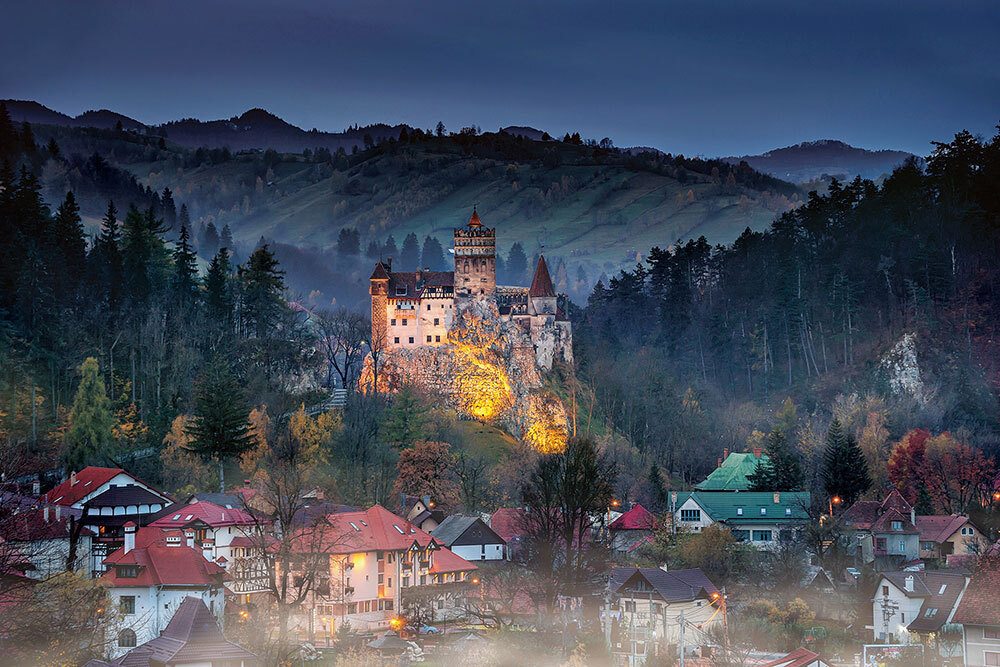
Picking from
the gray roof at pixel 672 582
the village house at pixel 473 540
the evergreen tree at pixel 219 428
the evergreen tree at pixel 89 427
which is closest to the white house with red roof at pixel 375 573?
the village house at pixel 473 540

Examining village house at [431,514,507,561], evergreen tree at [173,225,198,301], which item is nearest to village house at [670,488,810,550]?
village house at [431,514,507,561]

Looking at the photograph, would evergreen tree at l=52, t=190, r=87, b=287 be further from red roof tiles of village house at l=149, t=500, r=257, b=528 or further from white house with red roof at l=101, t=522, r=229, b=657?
white house with red roof at l=101, t=522, r=229, b=657

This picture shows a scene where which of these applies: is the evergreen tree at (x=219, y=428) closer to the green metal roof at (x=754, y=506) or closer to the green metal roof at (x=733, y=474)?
the green metal roof at (x=754, y=506)

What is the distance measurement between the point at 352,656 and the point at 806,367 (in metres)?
75.8


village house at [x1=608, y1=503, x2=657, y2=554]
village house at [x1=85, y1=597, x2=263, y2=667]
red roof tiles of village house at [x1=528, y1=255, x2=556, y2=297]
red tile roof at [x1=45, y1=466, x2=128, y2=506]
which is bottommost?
village house at [x1=85, y1=597, x2=263, y2=667]

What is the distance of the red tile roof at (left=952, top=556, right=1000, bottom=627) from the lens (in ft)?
171

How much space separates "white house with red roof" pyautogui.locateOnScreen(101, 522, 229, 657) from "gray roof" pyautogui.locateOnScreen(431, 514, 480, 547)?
1942cm

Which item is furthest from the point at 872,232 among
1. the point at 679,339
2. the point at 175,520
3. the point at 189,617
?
the point at 189,617

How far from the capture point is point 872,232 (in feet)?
414

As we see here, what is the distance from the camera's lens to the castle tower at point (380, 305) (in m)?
120

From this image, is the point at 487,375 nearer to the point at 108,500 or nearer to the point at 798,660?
the point at 108,500

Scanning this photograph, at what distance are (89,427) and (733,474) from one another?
4328cm

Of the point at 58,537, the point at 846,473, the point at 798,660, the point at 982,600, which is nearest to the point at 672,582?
the point at 798,660

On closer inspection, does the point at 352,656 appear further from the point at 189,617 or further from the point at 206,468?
the point at 206,468
